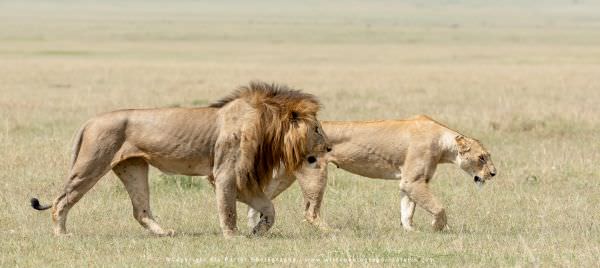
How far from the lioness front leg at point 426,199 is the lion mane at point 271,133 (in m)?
1.10

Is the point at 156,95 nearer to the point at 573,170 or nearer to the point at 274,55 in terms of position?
the point at 573,170

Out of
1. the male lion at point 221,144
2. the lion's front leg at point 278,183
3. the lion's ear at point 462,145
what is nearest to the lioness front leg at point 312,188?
the lion's front leg at point 278,183

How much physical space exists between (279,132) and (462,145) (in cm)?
178

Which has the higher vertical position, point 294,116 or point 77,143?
point 294,116

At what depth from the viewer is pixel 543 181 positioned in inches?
453

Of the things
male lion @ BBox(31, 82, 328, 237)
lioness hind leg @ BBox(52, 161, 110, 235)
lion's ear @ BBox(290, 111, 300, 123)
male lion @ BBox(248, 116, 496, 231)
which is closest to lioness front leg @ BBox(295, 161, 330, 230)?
male lion @ BBox(248, 116, 496, 231)

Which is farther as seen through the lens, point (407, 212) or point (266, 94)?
point (407, 212)

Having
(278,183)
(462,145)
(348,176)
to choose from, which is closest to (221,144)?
(278,183)

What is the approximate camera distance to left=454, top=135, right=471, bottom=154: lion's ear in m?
9.30

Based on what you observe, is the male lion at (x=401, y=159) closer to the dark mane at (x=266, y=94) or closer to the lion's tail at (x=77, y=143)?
the dark mane at (x=266, y=94)

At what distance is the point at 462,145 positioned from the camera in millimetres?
9297

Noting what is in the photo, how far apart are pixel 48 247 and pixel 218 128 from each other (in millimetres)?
1558

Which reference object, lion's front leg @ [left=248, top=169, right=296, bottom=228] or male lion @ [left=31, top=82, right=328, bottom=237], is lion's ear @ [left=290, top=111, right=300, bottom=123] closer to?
male lion @ [left=31, top=82, right=328, bottom=237]

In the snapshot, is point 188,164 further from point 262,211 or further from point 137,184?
point 262,211
